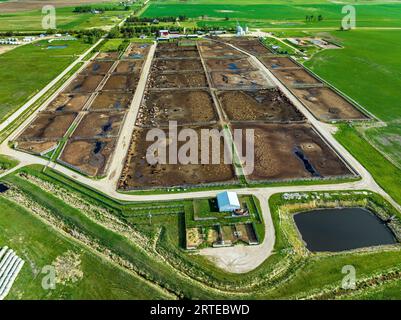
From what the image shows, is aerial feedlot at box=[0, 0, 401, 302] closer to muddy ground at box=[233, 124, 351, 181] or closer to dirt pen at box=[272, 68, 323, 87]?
muddy ground at box=[233, 124, 351, 181]

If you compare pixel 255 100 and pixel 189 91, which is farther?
pixel 189 91

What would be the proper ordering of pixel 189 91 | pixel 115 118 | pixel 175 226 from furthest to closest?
pixel 189 91 → pixel 115 118 → pixel 175 226

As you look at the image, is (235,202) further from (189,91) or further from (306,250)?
(189,91)

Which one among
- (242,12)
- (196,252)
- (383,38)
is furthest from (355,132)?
(242,12)

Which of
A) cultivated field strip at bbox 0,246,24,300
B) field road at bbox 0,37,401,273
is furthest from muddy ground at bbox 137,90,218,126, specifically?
cultivated field strip at bbox 0,246,24,300

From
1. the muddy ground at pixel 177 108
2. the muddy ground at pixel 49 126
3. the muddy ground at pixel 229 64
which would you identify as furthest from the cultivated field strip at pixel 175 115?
the muddy ground at pixel 49 126

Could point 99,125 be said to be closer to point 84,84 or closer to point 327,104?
point 84,84
